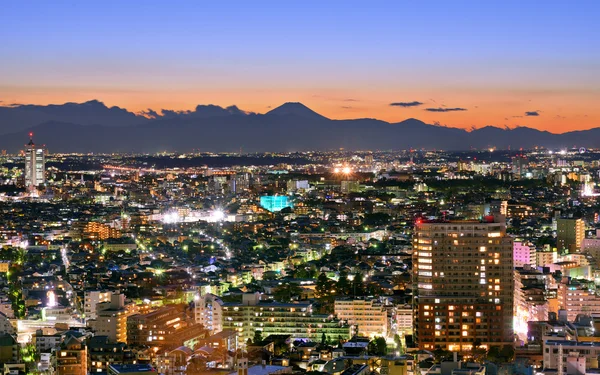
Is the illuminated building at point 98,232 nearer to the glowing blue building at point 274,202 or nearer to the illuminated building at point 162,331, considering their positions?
the glowing blue building at point 274,202

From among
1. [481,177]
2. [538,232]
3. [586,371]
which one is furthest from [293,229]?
[481,177]

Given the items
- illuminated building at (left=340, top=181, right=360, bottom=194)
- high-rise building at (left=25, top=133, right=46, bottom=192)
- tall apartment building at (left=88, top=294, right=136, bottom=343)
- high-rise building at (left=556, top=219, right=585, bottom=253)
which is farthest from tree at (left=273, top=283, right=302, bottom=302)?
high-rise building at (left=25, top=133, right=46, bottom=192)

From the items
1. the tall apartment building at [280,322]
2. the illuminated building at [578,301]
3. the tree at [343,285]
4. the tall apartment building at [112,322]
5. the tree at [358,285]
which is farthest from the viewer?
the tree at [343,285]

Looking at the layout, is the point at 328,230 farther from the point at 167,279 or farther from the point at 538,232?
the point at 167,279

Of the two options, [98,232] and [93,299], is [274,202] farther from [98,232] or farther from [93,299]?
[93,299]

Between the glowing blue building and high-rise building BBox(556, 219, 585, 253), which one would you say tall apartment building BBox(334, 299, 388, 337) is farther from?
the glowing blue building

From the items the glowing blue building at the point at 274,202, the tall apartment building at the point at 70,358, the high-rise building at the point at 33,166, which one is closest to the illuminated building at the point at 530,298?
the tall apartment building at the point at 70,358
